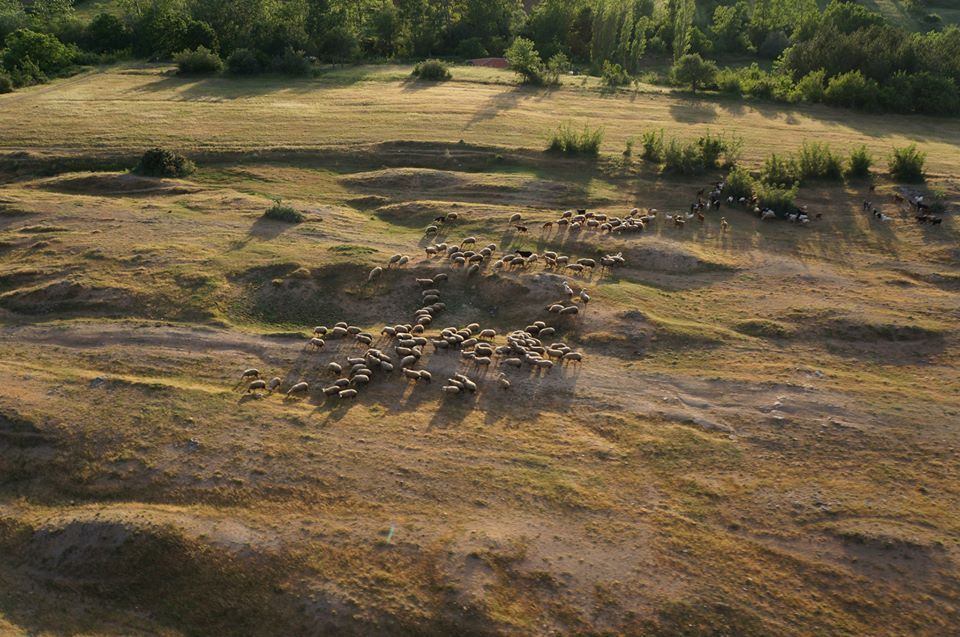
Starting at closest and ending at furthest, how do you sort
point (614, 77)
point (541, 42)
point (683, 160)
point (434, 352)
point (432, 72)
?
point (434, 352)
point (683, 160)
point (432, 72)
point (614, 77)
point (541, 42)

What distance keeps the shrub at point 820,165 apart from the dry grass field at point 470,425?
1.73m

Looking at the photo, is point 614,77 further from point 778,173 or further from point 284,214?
point 284,214

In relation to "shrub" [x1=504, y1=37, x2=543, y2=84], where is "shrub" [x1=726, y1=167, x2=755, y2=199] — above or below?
below

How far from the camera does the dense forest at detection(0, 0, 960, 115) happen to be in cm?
4841

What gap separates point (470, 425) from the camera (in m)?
17.8

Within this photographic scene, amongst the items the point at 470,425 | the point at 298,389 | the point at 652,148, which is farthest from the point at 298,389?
the point at 652,148

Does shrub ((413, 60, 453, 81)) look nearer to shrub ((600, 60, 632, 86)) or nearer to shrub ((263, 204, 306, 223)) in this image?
shrub ((600, 60, 632, 86))

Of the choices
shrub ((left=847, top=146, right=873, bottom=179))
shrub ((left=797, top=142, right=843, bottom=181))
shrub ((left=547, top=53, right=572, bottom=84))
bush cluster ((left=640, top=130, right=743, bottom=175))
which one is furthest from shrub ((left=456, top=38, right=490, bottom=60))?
shrub ((left=847, top=146, right=873, bottom=179))

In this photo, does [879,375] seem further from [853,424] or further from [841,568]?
[841,568]

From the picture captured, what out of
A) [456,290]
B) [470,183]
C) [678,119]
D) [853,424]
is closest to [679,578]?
[853,424]

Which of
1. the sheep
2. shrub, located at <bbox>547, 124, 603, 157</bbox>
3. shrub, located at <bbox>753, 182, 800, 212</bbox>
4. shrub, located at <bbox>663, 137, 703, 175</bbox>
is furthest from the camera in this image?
shrub, located at <bbox>547, 124, 603, 157</bbox>

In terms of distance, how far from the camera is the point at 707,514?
1509 centimetres

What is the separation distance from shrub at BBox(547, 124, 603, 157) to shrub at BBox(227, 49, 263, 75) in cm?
2601

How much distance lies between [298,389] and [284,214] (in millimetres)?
11556
